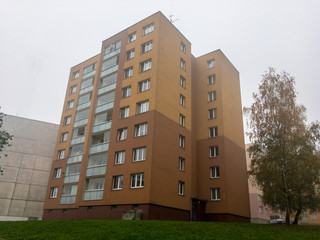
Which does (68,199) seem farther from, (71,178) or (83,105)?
(83,105)

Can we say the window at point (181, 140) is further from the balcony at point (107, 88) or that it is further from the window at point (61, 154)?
the window at point (61, 154)

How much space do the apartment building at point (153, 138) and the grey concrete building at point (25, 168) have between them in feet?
46.5

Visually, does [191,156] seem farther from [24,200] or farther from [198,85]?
[24,200]

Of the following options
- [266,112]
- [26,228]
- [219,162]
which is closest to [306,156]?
[266,112]

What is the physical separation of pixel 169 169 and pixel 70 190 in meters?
14.8

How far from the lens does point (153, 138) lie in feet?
94.8

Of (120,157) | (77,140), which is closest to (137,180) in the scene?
(120,157)

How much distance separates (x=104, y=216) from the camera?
2908 centimetres

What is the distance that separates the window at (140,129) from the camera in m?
30.3

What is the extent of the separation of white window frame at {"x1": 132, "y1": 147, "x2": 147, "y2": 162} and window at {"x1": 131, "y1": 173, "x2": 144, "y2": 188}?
60.4 inches

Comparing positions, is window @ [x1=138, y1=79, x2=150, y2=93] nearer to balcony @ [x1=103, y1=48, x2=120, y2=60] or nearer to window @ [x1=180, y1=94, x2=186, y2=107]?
window @ [x1=180, y1=94, x2=186, y2=107]

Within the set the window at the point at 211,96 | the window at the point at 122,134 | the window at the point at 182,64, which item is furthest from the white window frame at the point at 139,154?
the window at the point at 211,96

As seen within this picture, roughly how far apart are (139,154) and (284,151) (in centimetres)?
1377

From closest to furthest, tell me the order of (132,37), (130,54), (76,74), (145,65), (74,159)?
1. (145,65)
2. (130,54)
3. (132,37)
4. (74,159)
5. (76,74)
